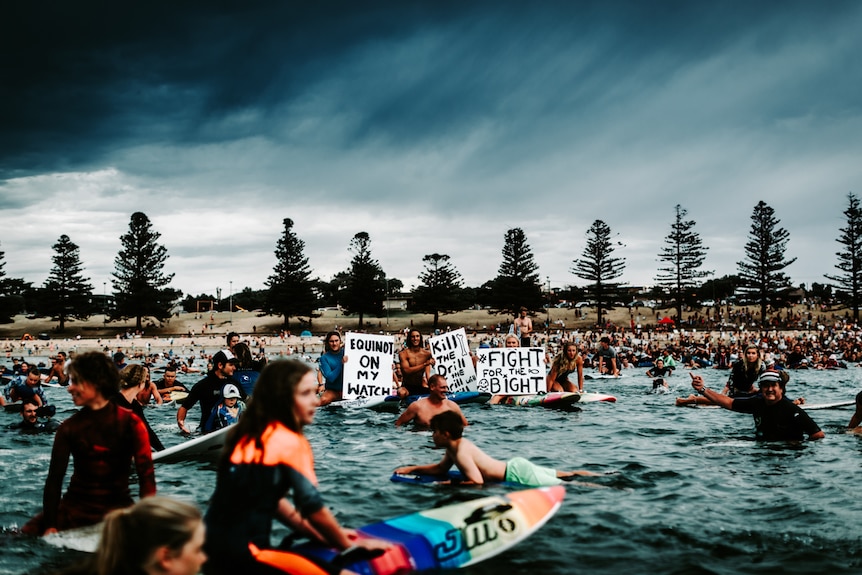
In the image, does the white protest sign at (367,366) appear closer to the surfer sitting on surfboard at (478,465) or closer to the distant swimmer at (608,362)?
the surfer sitting on surfboard at (478,465)

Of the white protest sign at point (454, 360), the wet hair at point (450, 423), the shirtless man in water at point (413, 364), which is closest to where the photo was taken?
the wet hair at point (450, 423)

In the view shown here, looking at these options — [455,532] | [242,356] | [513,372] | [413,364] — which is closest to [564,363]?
[513,372]

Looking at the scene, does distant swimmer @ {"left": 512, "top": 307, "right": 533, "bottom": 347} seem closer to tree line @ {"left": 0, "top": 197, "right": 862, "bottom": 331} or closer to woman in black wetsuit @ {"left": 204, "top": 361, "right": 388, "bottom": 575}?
woman in black wetsuit @ {"left": 204, "top": 361, "right": 388, "bottom": 575}

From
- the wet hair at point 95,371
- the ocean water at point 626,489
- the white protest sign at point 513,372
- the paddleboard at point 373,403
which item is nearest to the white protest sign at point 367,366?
the paddleboard at point 373,403

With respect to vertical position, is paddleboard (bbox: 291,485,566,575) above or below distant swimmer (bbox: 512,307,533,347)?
below

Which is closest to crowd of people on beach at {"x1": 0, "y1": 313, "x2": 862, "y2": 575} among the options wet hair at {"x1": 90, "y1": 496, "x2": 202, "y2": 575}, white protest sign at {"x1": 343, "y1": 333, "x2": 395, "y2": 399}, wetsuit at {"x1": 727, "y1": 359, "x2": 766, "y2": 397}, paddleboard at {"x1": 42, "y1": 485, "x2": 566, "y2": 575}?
wet hair at {"x1": 90, "y1": 496, "x2": 202, "y2": 575}

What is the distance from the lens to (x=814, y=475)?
359 inches

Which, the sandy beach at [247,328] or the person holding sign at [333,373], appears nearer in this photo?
the person holding sign at [333,373]

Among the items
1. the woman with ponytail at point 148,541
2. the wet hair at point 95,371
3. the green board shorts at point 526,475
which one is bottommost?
the green board shorts at point 526,475

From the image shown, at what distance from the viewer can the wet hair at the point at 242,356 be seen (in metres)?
10.8

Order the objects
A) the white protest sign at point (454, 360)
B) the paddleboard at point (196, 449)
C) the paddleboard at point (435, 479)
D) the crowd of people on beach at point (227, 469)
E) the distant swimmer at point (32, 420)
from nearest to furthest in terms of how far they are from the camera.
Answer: the crowd of people on beach at point (227, 469) → the paddleboard at point (435, 479) → the paddleboard at point (196, 449) → the distant swimmer at point (32, 420) → the white protest sign at point (454, 360)

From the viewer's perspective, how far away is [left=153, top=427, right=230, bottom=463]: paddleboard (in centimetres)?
961

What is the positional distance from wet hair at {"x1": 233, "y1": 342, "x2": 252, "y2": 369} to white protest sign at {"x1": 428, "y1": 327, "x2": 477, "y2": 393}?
266 inches

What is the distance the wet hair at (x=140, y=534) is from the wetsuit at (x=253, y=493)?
94 centimetres
